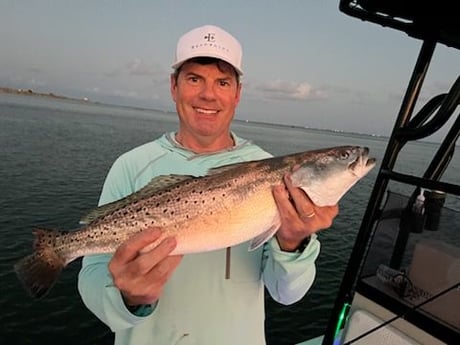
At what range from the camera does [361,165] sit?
3279mm

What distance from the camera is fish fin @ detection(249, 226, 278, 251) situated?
3002mm

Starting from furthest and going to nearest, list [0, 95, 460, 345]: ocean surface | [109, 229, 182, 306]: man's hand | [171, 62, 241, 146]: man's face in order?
[0, 95, 460, 345]: ocean surface
[171, 62, 241, 146]: man's face
[109, 229, 182, 306]: man's hand

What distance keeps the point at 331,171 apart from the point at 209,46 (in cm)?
157

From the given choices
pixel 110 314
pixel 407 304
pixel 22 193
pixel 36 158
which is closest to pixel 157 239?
pixel 110 314

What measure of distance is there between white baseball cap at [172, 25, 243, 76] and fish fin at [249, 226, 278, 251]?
152cm

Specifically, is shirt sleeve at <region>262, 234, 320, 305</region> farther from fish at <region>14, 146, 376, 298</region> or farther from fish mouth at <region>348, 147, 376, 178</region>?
fish mouth at <region>348, 147, 376, 178</region>

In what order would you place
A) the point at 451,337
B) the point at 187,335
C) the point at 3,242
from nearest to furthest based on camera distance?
the point at 187,335
the point at 451,337
the point at 3,242

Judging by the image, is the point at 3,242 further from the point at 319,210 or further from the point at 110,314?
the point at 319,210

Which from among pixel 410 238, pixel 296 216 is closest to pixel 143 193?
pixel 296 216

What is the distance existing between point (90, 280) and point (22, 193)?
20017 mm

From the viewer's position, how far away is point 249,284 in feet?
10.8

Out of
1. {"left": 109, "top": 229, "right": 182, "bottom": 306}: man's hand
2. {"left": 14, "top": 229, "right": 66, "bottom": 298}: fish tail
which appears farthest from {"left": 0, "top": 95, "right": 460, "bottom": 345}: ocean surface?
{"left": 14, "top": 229, "right": 66, "bottom": 298}: fish tail

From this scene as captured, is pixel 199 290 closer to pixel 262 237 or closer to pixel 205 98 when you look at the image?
pixel 262 237

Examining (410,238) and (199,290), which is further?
(410,238)
